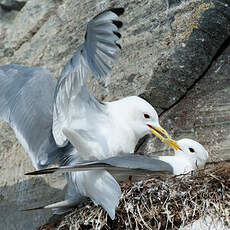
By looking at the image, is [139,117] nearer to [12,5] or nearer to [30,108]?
[30,108]

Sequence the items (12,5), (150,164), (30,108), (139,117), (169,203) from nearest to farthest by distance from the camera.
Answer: (169,203)
(150,164)
(139,117)
(30,108)
(12,5)

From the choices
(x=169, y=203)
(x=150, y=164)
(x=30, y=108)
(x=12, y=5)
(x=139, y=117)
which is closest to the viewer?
(x=169, y=203)

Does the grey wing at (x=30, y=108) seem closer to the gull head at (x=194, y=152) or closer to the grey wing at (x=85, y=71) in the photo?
the grey wing at (x=85, y=71)

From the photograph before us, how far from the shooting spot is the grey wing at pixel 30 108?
3.11 meters

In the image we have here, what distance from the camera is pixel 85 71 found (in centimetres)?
272

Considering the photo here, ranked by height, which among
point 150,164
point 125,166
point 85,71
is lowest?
point 150,164

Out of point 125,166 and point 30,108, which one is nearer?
point 125,166

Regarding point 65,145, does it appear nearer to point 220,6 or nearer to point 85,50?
point 85,50

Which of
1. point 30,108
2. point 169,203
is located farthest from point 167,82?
point 169,203

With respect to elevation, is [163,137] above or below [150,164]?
below

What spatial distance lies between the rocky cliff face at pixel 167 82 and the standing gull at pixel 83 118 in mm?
303

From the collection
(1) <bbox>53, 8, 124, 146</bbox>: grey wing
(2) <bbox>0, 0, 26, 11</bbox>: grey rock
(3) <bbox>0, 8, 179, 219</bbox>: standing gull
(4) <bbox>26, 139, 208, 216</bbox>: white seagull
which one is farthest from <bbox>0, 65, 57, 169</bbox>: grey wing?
(2) <bbox>0, 0, 26, 11</bbox>: grey rock

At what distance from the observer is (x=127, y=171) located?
2809 mm

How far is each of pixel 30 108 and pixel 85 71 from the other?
65 cm
